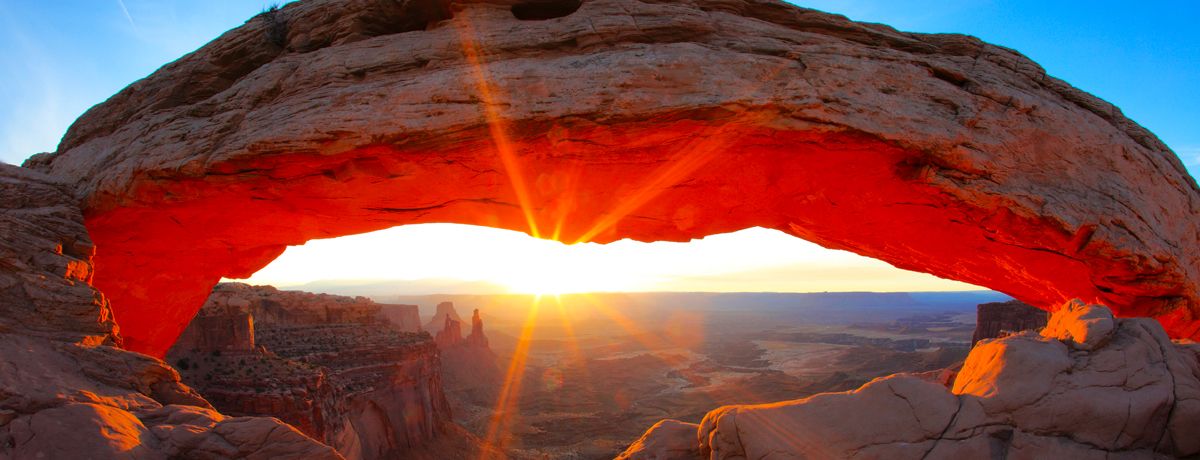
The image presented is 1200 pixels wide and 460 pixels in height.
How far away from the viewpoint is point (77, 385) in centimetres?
581

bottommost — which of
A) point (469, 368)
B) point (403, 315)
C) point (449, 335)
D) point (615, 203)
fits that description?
point (469, 368)

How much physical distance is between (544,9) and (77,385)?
778 centimetres

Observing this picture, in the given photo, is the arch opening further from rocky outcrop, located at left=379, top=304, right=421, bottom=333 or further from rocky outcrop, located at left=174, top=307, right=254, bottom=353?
rocky outcrop, located at left=379, top=304, right=421, bottom=333

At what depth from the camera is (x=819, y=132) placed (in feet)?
24.9

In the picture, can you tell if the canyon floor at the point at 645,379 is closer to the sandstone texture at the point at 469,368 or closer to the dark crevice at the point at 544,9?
the sandstone texture at the point at 469,368

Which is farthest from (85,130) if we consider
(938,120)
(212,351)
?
(938,120)

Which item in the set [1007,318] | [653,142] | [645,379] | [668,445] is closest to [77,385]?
[668,445]

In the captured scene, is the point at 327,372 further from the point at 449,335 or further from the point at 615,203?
the point at 449,335

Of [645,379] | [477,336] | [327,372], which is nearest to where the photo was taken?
[327,372]

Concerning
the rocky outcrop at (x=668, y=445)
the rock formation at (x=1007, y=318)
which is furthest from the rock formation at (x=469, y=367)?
the rock formation at (x=1007, y=318)

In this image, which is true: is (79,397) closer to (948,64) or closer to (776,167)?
(776,167)

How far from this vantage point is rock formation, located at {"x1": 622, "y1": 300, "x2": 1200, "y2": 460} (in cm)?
470

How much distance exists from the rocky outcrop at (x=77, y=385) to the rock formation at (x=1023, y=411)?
4.56m

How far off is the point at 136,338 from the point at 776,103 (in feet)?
42.9
